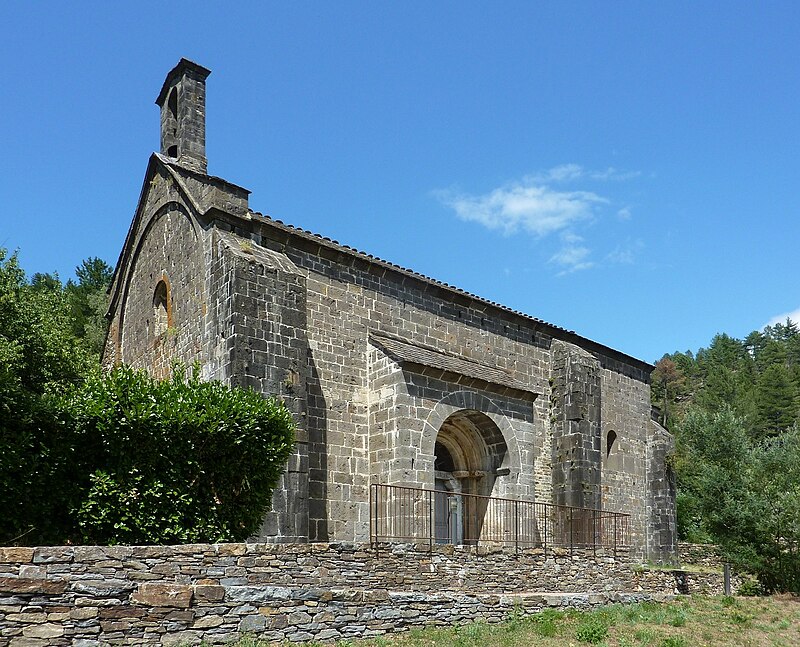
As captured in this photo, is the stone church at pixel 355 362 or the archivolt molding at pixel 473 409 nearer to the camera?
the stone church at pixel 355 362

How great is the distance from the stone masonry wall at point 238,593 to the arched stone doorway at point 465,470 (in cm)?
358

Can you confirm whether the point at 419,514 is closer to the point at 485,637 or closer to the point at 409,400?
the point at 409,400

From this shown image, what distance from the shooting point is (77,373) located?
2277 centimetres

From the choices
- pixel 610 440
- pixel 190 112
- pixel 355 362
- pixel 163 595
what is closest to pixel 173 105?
pixel 190 112

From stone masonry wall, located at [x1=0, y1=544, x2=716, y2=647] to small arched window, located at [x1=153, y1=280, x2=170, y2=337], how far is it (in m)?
8.87

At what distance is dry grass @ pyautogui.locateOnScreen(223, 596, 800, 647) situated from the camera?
11.7 m

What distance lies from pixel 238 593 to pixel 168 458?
97.6 inches

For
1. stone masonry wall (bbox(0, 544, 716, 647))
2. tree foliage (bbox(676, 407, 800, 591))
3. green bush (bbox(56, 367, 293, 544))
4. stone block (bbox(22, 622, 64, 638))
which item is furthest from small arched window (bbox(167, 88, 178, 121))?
tree foliage (bbox(676, 407, 800, 591))

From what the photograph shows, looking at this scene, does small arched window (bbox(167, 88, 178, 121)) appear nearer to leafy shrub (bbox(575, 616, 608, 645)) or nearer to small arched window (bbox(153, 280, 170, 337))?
small arched window (bbox(153, 280, 170, 337))

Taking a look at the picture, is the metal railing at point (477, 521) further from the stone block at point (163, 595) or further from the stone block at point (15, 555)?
the stone block at point (15, 555)

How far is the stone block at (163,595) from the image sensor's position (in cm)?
976

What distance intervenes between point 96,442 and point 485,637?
21.8 ft

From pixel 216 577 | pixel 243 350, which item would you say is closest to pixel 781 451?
pixel 243 350

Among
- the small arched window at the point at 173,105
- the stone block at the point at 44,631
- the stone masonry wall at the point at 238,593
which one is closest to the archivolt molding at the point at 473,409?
the stone masonry wall at the point at 238,593
